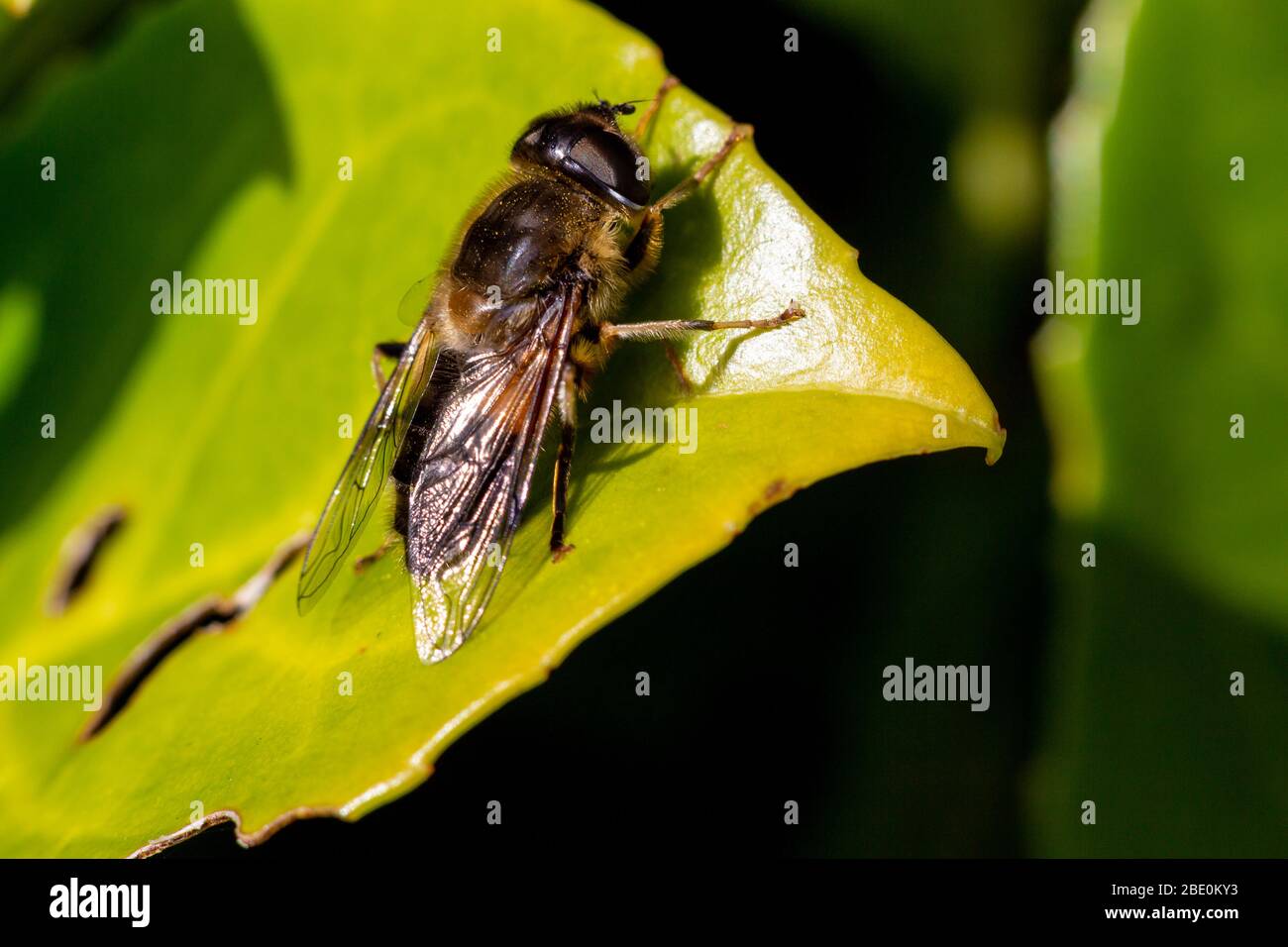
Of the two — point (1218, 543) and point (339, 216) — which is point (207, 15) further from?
point (1218, 543)

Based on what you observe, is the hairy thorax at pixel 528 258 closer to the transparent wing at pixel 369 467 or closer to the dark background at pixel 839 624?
the transparent wing at pixel 369 467

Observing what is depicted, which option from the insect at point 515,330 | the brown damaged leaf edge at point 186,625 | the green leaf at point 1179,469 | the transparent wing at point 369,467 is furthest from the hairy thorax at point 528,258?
the green leaf at point 1179,469

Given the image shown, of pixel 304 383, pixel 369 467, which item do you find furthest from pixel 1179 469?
pixel 304 383

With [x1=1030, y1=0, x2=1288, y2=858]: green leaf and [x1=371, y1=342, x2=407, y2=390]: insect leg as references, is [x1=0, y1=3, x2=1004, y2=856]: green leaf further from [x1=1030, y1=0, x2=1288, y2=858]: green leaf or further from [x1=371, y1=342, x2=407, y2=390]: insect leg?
[x1=1030, y1=0, x2=1288, y2=858]: green leaf

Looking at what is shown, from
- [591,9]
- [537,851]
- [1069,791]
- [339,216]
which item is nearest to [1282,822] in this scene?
[1069,791]

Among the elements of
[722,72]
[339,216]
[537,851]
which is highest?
[722,72]

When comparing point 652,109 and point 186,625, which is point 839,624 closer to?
point 652,109

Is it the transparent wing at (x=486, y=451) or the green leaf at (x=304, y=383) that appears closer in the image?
the green leaf at (x=304, y=383)

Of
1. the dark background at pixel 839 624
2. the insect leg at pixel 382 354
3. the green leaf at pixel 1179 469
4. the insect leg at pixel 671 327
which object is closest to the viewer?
the insect leg at pixel 671 327
